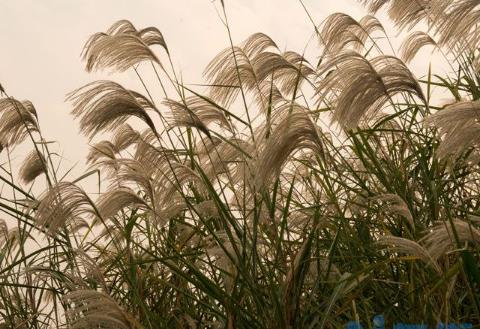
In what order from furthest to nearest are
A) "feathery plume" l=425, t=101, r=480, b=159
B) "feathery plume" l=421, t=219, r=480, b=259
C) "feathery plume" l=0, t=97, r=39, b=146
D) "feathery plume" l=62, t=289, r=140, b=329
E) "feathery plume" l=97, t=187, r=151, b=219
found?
"feathery plume" l=0, t=97, r=39, b=146
"feathery plume" l=97, t=187, r=151, b=219
"feathery plume" l=62, t=289, r=140, b=329
"feathery plume" l=421, t=219, r=480, b=259
"feathery plume" l=425, t=101, r=480, b=159

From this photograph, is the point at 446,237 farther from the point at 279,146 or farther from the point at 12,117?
the point at 12,117

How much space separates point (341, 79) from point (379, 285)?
2.89 ft

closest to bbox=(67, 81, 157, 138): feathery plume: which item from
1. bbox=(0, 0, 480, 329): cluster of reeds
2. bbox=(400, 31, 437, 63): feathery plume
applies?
bbox=(0, 0, 480, 329): cluster of reeds

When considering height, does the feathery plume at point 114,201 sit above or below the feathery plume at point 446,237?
above

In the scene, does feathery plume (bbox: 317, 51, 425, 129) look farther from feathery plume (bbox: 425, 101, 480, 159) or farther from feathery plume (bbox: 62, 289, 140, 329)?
feathery plume (bbox: 62, 289, 140, 329)

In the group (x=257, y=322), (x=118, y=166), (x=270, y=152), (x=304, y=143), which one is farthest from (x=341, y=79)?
(x=118, y=166)

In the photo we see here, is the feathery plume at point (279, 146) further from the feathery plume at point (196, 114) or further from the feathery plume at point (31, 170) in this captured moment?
the feathery plume at point (31, 170)

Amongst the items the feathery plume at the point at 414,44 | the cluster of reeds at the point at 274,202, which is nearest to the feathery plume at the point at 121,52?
the cluster of reeds at the point at 274,202

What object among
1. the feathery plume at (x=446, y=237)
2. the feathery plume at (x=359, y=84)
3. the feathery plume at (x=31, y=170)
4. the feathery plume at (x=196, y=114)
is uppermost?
the feathery plume at (x=31, y=170)

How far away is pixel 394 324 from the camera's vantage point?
2.72m

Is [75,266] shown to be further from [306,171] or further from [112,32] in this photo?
[306,171]

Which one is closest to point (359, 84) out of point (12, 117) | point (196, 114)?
point (196, 114)

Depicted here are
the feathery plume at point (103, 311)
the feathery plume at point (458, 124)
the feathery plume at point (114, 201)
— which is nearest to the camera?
the feathery plume at point (458, 124)

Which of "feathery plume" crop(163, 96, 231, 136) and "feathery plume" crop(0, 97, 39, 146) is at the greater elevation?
"feathery plume" crop(0, 97, 39, 146)
